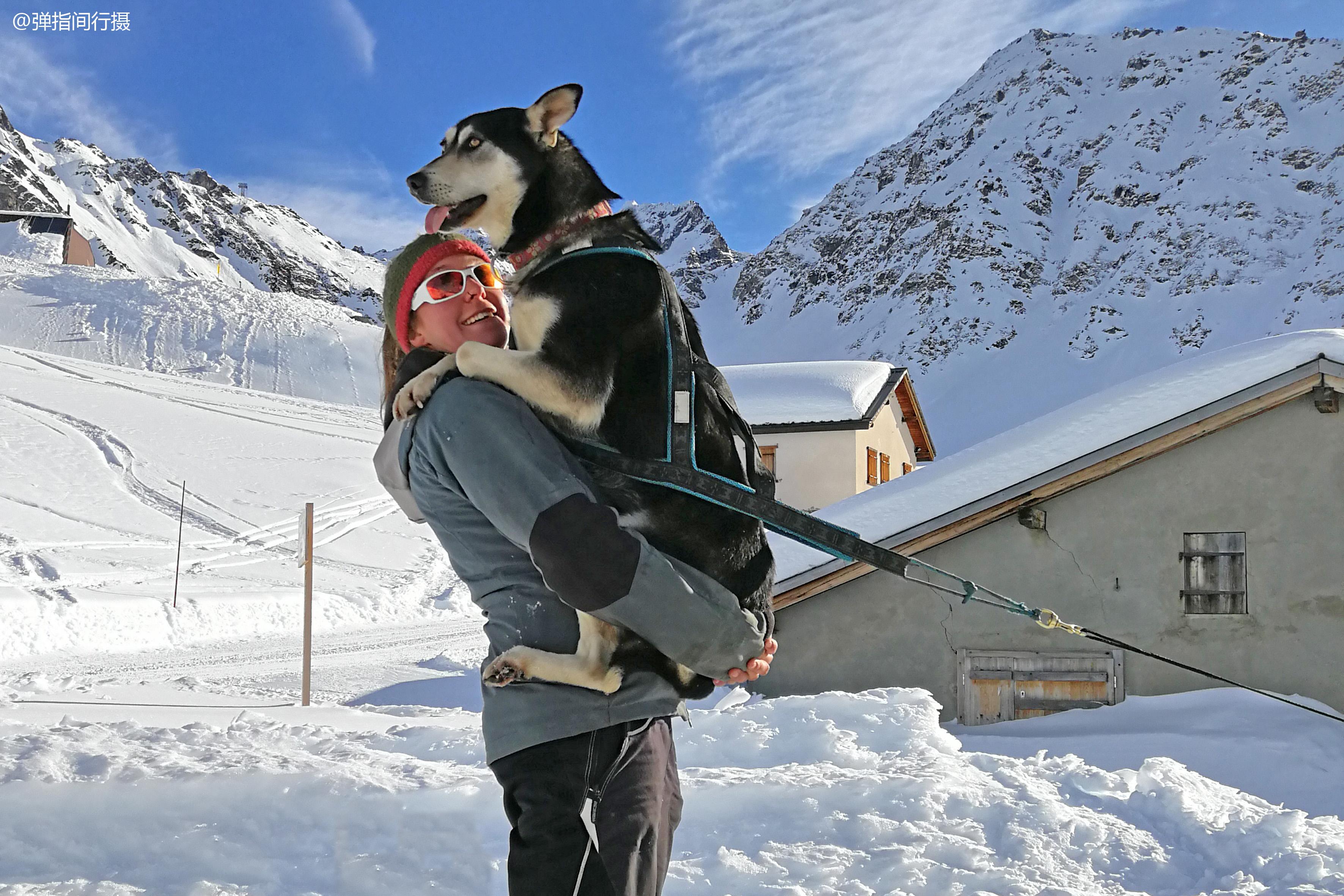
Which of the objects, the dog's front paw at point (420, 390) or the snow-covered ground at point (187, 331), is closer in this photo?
the dog's front paw at point (420, 390)

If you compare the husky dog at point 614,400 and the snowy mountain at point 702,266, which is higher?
A: the snowy mountain at point 702,266

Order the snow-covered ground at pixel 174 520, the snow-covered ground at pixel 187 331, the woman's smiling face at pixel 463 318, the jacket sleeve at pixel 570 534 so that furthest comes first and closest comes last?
1. the snow-covered ground at pixel 187 331
2. the snow-covered ground at pixel 174 520
3. the woman's smiling face at pixel 463 318
4. the jacket sleeve at pixel 570 534

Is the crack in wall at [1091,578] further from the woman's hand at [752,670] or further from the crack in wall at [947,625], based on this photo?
the woman's hand at [752,670]

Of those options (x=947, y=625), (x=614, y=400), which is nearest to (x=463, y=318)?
(x=614, y=400)

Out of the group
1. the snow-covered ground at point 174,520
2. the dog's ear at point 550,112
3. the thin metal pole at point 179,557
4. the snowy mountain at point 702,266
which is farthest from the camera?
the snowy mountain at point 702,266

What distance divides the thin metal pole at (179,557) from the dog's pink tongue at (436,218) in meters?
17.4

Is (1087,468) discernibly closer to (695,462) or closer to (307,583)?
(307,583)

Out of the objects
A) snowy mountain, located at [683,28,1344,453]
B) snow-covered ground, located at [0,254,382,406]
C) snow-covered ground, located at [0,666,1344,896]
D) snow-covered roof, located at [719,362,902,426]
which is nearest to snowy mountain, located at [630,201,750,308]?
snowy mountain, located at [683,28,1344,453]

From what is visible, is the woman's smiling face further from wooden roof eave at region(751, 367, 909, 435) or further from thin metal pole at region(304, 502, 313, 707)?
wooden roof eave at region(751, 367, 909, 435)

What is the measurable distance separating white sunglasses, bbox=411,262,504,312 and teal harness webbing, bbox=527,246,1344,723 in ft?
0.49

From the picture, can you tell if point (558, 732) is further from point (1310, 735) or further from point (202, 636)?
point (202, 636)

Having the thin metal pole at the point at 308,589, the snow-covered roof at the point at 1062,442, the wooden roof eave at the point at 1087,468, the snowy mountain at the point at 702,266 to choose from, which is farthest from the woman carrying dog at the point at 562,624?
the snowy mountain at the point at 702,266

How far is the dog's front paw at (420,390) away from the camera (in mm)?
1815

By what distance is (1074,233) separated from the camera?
110500mm
